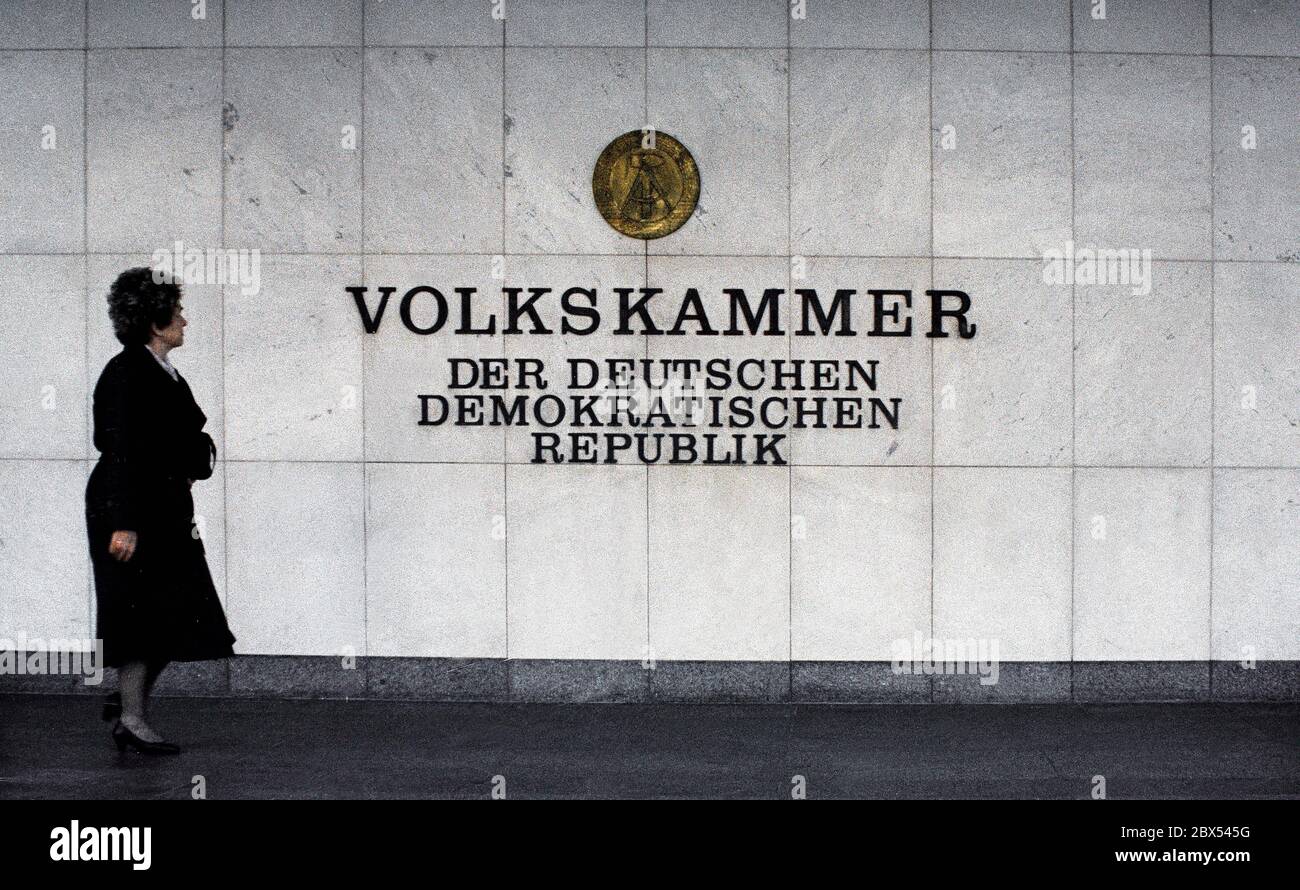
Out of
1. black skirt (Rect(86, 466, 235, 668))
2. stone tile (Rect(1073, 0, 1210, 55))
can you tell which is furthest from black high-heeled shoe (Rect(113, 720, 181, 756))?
stone tile (Rect(1073, 0, 1210, 55))

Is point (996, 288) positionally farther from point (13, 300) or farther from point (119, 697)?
point (13, 300)

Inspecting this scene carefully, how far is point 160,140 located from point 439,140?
5.45ft

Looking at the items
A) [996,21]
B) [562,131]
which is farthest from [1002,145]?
[562,131]

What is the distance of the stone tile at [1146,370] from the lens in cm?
812

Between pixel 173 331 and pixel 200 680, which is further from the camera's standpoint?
A: pixel 200 680

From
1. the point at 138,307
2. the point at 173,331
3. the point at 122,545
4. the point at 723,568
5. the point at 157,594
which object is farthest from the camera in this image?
the point at 723,568

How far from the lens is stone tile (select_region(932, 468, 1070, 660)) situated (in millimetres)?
8156

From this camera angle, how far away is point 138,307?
22.0 feet

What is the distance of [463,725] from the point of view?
7.63 metres

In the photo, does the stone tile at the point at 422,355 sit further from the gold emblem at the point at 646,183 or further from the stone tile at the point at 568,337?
the gold emblem at the point at 646,183

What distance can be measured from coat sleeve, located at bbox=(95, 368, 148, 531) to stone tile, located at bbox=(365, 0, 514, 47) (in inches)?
109

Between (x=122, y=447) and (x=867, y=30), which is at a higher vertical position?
(x=867, y=30)

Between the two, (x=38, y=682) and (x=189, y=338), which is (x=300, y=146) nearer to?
(x=189, y=338)

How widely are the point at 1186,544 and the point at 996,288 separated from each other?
72.9 inches
